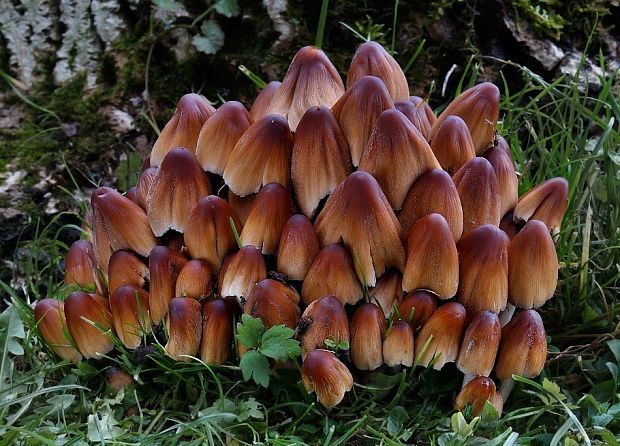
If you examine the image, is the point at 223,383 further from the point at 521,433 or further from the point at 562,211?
the point at 562,211

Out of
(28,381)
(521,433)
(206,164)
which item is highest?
(206,164)

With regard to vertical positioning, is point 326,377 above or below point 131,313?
above

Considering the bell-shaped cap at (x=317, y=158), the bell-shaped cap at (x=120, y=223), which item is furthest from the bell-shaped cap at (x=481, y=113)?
the bell-shaped cap at (x=120, y=223)

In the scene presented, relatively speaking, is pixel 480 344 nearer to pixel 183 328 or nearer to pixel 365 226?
pixel 365 226

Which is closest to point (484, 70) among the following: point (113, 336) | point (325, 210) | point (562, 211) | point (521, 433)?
point (562, 211)

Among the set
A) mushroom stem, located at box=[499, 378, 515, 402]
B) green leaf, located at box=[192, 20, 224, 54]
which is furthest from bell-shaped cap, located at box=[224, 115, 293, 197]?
green leaf, located at box=[192, 20, 224, 54]

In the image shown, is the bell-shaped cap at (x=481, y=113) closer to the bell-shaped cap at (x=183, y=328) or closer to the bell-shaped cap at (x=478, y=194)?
the bell-shaped cap at (x=478, y=194)

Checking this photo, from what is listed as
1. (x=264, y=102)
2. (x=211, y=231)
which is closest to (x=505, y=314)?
(x=211, y=231)
